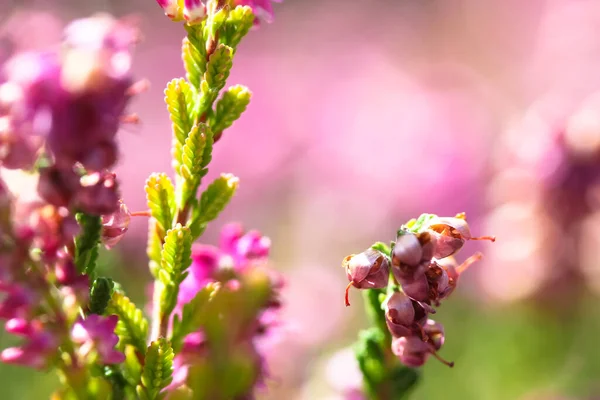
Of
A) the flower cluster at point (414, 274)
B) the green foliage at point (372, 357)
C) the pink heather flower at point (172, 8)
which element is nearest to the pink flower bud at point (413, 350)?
the flower cluster at point (414, 274)

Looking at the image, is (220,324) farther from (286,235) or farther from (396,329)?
(286,235)

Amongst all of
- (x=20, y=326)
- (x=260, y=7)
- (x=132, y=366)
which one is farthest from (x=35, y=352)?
(x=260, y=7)

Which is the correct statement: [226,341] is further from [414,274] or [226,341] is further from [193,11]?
[193,11]

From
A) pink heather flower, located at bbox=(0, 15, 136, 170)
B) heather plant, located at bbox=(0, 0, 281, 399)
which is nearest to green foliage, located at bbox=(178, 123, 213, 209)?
heather plant, located at bbox=(0, 0, 281, 399)

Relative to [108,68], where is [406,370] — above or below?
below

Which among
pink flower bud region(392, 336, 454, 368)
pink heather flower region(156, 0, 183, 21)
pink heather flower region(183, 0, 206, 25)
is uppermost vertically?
pink heather flower region(156, 0, 183, 21)

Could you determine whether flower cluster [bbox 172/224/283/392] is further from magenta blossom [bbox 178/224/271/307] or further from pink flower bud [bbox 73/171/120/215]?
pink flower bud [bbox 73/171/120/215]

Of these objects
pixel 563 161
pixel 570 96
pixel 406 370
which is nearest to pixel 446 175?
pixel 570 96
